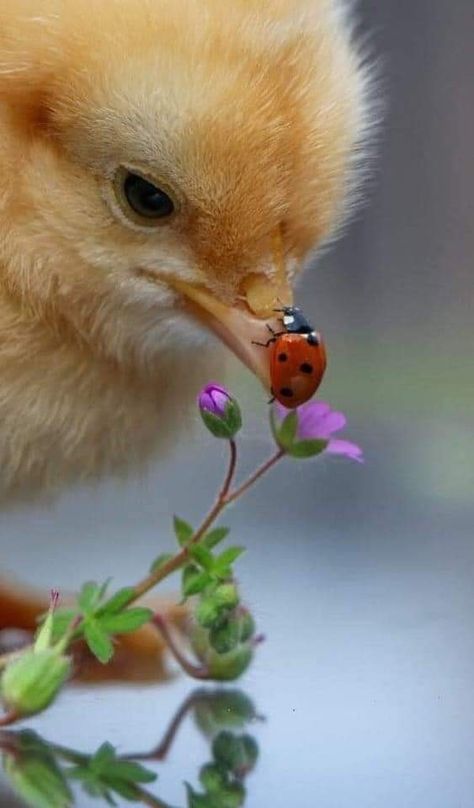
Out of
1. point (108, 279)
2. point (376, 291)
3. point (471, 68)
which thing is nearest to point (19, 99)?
point (108, 279)

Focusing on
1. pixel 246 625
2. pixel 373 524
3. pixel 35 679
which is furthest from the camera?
pixel 373 524

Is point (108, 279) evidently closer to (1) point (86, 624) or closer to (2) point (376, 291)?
(1) point (86, 624)

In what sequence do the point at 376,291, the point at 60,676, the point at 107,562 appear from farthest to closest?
the point at 376,291 < the point at 107,562 < the point at 60,676

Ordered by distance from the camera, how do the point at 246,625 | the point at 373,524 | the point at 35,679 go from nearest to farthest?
the point at 35,679, the point at 246,625, the point at 373,524

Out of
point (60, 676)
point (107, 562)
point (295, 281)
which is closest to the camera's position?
point (60, 676)

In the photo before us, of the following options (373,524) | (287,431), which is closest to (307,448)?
(287,431)

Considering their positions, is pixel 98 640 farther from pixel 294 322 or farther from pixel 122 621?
pixel 294 322

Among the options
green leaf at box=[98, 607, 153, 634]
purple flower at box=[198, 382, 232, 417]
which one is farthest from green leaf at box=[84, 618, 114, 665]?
purple flower at box=[198, 382, 232, 417]

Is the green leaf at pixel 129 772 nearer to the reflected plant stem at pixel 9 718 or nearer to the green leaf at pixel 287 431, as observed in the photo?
the reflected plant stem at pixel 9 718
